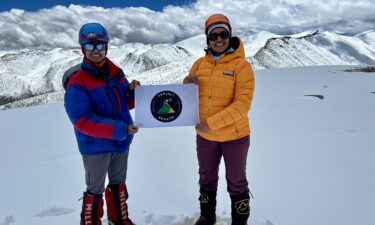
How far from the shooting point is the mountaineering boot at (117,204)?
13.8ft

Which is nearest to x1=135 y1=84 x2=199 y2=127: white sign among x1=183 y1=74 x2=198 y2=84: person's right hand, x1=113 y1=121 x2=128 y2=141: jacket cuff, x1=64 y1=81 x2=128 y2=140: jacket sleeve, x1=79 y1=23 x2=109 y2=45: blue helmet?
x1=183 y1=74 x2=198 y2=84: person's right hand

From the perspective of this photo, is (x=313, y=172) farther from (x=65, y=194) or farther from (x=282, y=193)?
(x=65, y=194)

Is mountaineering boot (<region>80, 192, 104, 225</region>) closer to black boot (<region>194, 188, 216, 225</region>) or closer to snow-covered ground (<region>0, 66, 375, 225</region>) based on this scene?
snow-covered ground (<region>0, 66, 375, 225</region>)

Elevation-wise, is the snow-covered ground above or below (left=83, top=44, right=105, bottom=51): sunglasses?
below

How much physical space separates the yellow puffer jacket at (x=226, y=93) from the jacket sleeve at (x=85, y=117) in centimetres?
110

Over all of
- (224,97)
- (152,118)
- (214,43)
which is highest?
(214,43)

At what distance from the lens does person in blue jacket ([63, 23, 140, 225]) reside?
3504mm

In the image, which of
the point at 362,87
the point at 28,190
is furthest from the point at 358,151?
the point at 362,87

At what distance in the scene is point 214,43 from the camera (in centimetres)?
377

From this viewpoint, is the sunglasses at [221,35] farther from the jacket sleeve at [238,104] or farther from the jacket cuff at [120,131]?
the jacket cuff at [120,131]

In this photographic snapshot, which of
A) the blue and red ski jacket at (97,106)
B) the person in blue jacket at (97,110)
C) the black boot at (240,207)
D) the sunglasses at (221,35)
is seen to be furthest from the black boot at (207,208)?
the sunglasses at (221,35)

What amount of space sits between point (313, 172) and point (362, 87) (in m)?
10.8

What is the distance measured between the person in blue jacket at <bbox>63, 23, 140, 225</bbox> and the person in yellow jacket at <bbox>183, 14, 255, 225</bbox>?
34.5 inches

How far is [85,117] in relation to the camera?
138 inches
